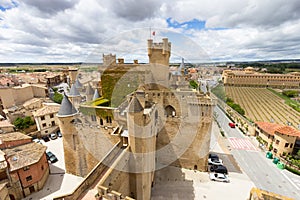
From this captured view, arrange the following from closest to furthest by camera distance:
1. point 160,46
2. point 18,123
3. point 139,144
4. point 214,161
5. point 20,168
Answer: point 139,144, point 20,168, point 160,46, point 214,161, point 18,123

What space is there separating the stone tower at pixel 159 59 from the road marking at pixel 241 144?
13.5 meters

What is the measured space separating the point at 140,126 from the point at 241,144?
60.8ft

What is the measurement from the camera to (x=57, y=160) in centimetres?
1772

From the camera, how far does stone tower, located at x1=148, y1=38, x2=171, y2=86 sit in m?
15.3

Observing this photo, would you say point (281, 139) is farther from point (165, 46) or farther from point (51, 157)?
point (51, 157)

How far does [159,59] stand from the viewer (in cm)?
1591

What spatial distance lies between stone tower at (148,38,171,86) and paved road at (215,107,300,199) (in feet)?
42.6

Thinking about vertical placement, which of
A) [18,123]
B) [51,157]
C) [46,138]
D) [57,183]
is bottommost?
[57,183]

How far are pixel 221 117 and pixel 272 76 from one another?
67935mm

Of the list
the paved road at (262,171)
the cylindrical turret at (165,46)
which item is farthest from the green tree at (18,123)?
the paved road at (262,171)

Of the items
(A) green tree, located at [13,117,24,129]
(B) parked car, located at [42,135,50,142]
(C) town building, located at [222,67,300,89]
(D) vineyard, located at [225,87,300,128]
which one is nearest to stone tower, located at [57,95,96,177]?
(B) parked car, located at [42,135,50,142]

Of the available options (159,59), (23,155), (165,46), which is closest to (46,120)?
(23,155)

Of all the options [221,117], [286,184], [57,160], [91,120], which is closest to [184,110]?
[91,120]

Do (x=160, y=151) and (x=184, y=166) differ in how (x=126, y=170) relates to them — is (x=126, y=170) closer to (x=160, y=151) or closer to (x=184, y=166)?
(x=160, y=151)
